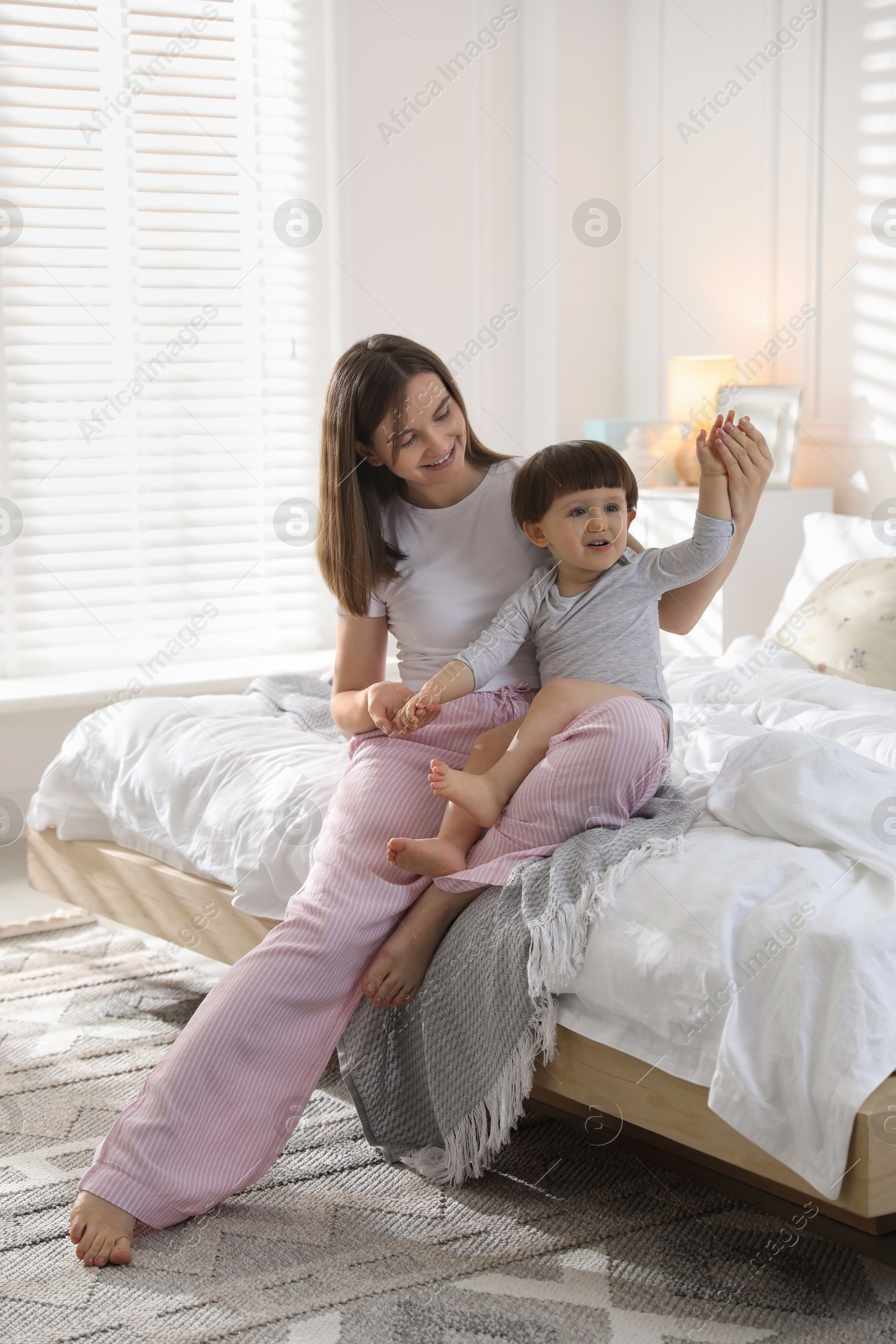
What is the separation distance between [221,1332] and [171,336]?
296 cm

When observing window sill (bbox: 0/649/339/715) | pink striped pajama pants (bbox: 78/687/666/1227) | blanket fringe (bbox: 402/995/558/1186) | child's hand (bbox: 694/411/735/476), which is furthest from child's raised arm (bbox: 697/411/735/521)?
window sill (bbox: 0/649/339/715)

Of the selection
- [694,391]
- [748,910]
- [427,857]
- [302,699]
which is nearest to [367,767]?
[427,857]

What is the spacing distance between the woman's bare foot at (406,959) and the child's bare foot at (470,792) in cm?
13

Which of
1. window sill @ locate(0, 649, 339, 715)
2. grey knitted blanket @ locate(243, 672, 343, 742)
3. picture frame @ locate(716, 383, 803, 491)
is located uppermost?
picture frame @ locate(716, 383, 803, 491)

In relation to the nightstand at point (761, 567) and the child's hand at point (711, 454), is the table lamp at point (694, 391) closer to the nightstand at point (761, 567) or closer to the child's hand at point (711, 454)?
the nightstand at point (761, 567)

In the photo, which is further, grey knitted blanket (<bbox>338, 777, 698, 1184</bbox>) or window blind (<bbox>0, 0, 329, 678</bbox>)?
window blind (<bbox>0, 0, 329, 678</bbox>)

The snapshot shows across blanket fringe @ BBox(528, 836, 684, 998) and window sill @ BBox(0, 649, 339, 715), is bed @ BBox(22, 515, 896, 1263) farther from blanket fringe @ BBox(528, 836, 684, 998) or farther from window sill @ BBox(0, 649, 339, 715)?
window sill @ BBox(0, 649, 339, 715)

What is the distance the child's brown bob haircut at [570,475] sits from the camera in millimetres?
1604

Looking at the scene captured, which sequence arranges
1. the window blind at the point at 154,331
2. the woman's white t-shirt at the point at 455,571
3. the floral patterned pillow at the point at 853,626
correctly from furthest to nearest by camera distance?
the window blind at the point at 154,331 < the floral patterned pillow at the point at 853,626 < the woman's white t-shirt at the point at 455,571

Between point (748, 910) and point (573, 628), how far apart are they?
0.48 m

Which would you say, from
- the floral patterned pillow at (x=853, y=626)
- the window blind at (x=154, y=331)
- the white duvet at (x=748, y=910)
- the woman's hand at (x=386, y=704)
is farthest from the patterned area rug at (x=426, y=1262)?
the window blind at (x=154, y=331)

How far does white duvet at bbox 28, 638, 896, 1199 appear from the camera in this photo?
3.85 ft

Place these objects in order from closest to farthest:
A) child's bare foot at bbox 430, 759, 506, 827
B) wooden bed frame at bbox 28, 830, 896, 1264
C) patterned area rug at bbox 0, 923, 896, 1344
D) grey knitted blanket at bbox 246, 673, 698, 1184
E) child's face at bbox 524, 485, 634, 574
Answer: wooden bed frame at bbox 28, 830, 896, 1264 < patterned area rug at bbox 0, 923, 896, 1344 < grey knitted blanket at bbox 246, 673, 698, 1184 < child's bare foot at bbox 430, 759, 506, 827 < child's face at bbox 524, 485, 634, 574

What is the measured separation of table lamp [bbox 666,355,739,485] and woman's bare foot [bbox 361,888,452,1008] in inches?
83.4
